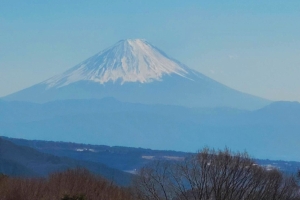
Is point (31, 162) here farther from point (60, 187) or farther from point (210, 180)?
point (60, 187)

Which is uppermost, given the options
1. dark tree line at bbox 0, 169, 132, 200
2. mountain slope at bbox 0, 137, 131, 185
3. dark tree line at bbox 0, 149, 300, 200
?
mountain slope at bbox 0, 137, 131, 185

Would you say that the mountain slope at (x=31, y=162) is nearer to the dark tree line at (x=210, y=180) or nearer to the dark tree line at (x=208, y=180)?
the dark tree line at (x=210, y=180)

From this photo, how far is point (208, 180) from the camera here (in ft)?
103

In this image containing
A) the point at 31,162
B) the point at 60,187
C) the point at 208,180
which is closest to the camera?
the point at 60,187

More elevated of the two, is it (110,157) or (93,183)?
(110,157)

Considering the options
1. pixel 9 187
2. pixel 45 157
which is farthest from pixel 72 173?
pixel 45 157

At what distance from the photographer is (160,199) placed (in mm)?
31797

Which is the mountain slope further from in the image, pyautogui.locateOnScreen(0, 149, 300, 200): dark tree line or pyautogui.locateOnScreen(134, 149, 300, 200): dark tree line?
pyautogui.locateOnScreen(134, 149, 300, 200): dark tree line

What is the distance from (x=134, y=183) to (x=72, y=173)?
10.4m

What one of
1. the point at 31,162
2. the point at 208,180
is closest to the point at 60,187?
the point at 208,180

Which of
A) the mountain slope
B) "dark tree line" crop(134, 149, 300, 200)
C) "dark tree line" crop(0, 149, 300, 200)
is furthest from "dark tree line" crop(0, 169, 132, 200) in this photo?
the mountain slope

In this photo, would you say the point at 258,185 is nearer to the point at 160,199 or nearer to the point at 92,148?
the point at 160,199

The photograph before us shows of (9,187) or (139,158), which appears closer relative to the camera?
(9,187)

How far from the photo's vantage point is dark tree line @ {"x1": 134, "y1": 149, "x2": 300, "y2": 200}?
31234mm
